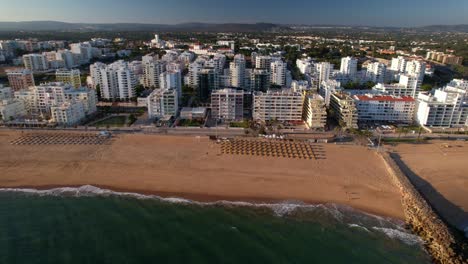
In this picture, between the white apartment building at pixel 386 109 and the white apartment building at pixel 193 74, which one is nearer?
the white apartment building at pixel 386 109

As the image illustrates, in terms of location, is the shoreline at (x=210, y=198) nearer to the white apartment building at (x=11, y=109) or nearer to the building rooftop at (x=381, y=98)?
the white apartment building at (x=11, y=109)

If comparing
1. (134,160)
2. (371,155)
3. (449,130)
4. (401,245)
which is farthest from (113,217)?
(449,130)

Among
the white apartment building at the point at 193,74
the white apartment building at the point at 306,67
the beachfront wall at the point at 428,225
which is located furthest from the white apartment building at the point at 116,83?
the beachfront wall at the point at 428,225

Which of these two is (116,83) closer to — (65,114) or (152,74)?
(152,74)

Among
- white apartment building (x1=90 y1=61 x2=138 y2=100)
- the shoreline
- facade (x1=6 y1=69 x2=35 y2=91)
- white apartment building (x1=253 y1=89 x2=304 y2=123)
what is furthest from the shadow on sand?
facade (x1=6 y1=69 x2=35 y2=91)

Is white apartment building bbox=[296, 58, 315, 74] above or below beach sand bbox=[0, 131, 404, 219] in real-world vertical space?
above

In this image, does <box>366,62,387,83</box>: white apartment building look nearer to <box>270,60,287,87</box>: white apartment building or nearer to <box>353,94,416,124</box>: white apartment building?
<box>270,60,287,87</box>: white apartment building
